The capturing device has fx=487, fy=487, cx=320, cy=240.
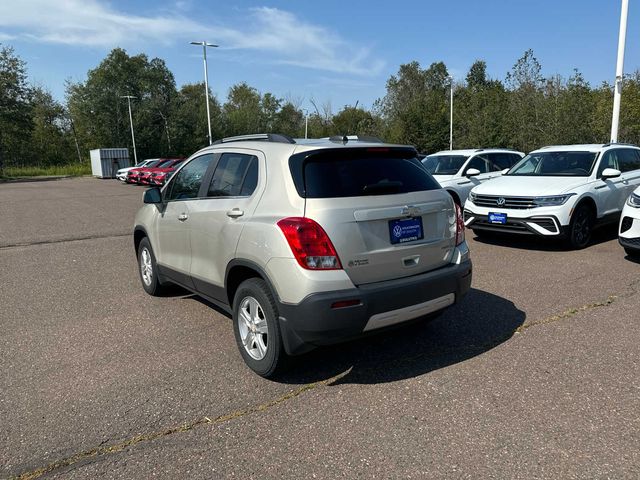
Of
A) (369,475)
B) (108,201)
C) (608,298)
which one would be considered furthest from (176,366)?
(108,201)

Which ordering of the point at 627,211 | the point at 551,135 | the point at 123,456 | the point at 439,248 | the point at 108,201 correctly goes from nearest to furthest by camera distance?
the point at 123,456, the point at 439,248, the point at 627,211, the point at 108,201, the point at 551,135

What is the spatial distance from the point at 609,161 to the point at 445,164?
3795mm

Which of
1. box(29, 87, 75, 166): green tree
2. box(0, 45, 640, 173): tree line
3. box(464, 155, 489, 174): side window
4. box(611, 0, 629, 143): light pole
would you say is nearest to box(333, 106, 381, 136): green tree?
box(0, 45, 640, 173): tree line

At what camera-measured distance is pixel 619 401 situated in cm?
318

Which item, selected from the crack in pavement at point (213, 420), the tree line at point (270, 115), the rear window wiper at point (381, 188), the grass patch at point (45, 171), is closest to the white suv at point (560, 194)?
the crack in pavement at point (213, 420)

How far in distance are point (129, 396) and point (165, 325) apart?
4.62 ft

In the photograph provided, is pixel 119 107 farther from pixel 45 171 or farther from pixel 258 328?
pixel 258 328

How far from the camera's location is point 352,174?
3510mm

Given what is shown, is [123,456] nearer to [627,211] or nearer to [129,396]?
[129,396]

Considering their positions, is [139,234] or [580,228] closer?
[139,234]

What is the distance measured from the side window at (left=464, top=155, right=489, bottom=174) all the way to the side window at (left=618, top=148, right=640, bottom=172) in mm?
3055

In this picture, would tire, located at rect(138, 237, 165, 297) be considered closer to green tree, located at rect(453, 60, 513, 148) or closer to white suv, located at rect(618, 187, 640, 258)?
white suv, located at rect(618, 187, 640, 258)

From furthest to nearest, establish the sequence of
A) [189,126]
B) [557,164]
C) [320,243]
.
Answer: [189,126]
[557,164]
[320,243]

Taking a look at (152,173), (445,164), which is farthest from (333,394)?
(152,173)
